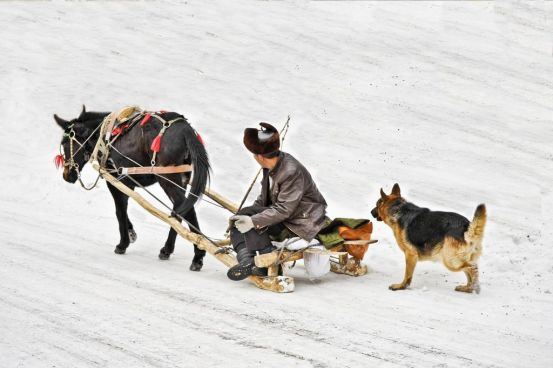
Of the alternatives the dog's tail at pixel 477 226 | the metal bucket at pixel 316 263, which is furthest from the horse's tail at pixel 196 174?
the dog's tail at pixel 477 226

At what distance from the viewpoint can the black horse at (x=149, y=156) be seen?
723 centimetres

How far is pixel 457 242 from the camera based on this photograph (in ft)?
20.7

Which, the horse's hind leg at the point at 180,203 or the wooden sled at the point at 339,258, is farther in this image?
the horse's hind leg at the point at 180,203

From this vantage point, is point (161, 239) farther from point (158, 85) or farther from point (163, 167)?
point (158, 85)

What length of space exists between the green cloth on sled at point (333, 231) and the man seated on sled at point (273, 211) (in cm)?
11

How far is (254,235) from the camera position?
6625mm

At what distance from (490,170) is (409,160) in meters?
1.30

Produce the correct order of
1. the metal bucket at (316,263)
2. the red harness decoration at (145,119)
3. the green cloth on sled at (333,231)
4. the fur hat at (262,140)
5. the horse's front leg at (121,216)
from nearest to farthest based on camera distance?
1. the fur hat at (262,140)
2. the green cloth on sled at (333,231)
3. the metal bucket at (316,263)
4. the red harness decoration at (145,119)
5. the horse's front leg at (121,216)

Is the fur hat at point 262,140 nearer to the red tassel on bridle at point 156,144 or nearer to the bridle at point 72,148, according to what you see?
the red tassel on bridle at point 156,144

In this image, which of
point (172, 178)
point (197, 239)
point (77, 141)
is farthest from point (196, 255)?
point (77, 141)

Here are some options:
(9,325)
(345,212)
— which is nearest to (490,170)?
(345,212)

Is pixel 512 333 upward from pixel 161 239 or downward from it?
upward

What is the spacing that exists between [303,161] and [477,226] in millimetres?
5591

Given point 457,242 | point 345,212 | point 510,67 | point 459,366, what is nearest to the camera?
point 459,366
